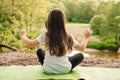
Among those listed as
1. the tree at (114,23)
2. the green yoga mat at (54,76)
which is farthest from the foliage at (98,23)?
the green yoga mat at (54,76)

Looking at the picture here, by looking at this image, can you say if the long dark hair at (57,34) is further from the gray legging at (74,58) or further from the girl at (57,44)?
the gray legging at (74,58)

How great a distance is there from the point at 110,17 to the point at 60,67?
21.8m

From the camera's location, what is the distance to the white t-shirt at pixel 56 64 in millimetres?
3445

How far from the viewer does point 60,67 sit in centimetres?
348

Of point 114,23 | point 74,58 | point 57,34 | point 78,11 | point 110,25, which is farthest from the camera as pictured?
point 78,11

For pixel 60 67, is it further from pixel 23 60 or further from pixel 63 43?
pixel 23 60

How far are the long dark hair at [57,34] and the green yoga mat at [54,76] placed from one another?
0.30 metres

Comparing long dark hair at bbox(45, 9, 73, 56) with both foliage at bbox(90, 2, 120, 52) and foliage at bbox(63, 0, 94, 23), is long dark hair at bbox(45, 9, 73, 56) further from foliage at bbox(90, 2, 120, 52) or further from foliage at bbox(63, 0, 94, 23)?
foliage at bbox(63, 0, 94, 23)

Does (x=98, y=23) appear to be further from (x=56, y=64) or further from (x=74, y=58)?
(x=56, y=64)

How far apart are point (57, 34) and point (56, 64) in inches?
12.9

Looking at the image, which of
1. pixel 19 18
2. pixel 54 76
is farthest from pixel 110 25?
pixel 54 76

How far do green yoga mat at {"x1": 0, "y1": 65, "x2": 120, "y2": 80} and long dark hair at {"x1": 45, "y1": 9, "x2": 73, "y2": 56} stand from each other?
11.7 inches

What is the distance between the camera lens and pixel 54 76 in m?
3.46

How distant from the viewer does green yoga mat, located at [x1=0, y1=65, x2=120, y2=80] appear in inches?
138
